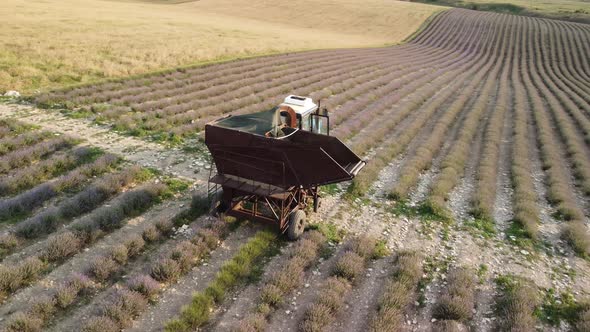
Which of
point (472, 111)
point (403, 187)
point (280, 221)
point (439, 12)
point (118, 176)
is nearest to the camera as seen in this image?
point (280, 221)

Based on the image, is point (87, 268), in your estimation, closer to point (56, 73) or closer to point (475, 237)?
point (475, 237)

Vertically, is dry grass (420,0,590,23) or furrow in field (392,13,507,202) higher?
dry grass (420,0,590,23)

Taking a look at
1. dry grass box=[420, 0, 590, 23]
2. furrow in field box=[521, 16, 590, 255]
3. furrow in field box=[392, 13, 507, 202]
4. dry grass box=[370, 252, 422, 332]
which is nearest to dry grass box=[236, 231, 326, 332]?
dry grass box=[370, 252, 422, 332]

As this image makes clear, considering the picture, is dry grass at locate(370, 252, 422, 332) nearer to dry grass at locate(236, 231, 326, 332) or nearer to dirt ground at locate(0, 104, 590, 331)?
dirt ground at locate(0, 104, 590, 331)

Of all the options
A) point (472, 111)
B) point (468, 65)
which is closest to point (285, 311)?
point (472, 111)

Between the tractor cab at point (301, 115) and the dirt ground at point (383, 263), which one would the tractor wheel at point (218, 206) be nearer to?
the dirt ground at point (383, 263)

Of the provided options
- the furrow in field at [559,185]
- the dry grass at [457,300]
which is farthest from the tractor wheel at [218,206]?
the furrow in field at [559,185]
